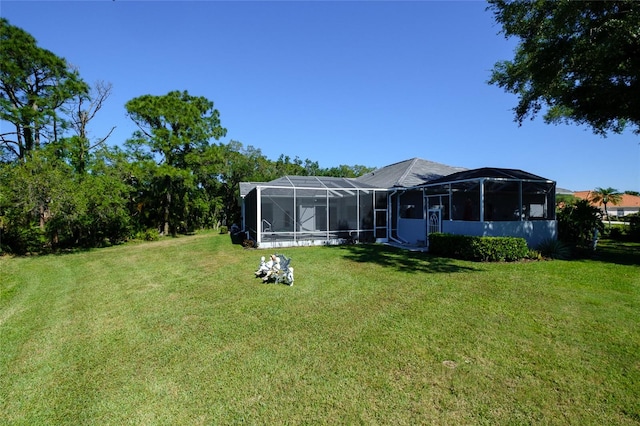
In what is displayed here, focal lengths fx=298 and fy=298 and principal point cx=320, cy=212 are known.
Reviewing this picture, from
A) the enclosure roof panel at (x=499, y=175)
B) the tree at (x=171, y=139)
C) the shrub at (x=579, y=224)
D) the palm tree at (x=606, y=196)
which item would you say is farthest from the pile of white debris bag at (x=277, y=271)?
the palm tree at (x=606, y=196)

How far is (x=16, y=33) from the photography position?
1585 cm

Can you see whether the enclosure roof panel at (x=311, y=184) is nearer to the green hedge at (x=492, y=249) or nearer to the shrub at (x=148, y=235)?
the green hedge at (x=492, y=249)

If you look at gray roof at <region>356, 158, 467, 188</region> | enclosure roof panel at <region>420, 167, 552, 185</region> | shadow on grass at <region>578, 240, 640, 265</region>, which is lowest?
shadow on grass at <region>578, 240, 640, 265</region>

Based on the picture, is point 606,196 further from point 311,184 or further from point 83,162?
point 83,162

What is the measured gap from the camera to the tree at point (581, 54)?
8.42m

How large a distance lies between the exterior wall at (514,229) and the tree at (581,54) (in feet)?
15.4

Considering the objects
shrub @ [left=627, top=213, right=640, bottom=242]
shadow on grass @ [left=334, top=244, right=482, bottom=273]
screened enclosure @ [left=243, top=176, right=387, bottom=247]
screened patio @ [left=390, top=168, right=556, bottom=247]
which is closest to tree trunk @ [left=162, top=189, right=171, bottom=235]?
screened enclosure @ [left=243, top=176, right=387, bottom=247]

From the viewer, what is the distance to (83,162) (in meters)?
19.0

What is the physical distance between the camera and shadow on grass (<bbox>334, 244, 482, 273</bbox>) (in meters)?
8.94

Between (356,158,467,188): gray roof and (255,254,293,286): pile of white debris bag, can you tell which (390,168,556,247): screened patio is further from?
(255,254,293,286): pile of white debris bag

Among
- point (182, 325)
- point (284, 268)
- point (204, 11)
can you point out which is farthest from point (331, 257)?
point (204, 11)

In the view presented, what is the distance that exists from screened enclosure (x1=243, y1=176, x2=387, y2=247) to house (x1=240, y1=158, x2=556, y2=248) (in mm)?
41

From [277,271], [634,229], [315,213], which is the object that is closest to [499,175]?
[315,213]

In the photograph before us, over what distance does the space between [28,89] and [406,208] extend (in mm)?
21847
